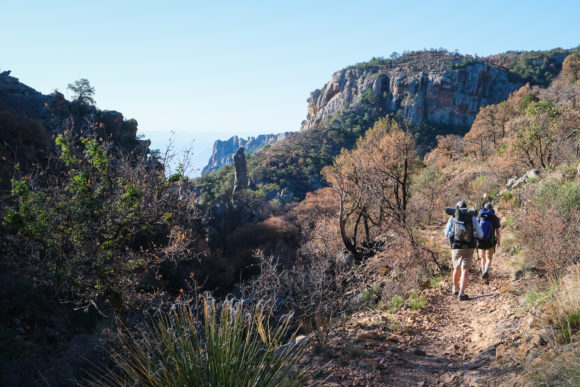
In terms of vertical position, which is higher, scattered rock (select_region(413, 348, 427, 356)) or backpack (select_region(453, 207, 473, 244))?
backpack (select_region(453, 207, 473, 244))

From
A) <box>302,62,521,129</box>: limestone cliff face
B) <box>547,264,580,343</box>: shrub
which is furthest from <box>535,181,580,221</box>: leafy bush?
<box>302,62,521,129</box>: limestone cliff face

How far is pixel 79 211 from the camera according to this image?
5156 millimetres

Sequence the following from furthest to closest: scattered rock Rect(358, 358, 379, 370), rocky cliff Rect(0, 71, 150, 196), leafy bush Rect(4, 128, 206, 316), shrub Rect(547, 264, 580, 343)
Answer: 1. rocky cliff Rect(0, 71, 150, 196)
2. leafy bush Rect(4, 128, 206, 316)
3. scattered rock Rect(358, 358, 379, 370)
4. shrub Rect(547, 264, 580, 343)

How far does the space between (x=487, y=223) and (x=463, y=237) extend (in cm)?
82

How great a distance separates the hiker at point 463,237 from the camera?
5.90 meters

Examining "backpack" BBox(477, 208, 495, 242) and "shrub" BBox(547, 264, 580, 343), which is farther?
Result: "backpack" BBox(477, 208, 495, 242)

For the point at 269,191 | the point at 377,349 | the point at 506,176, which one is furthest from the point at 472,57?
the point at 377,349

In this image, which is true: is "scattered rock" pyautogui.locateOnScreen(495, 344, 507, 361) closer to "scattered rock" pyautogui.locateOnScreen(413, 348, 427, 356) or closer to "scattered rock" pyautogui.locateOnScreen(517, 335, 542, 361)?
"scattered rock" pyautogui.locateOnScreen(517, 335, 542, 361)

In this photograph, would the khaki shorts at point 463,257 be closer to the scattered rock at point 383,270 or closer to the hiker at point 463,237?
the hiker at point 463,237

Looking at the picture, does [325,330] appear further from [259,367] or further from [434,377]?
[259,367]

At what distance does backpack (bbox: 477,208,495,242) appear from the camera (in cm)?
627

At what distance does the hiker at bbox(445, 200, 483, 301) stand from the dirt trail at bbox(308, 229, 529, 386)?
486 millimetres

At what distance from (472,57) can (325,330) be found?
108 meters

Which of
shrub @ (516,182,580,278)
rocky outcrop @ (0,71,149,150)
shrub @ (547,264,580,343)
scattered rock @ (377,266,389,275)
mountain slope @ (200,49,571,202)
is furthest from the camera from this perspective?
mountain slope @ (200,49,571,202)
